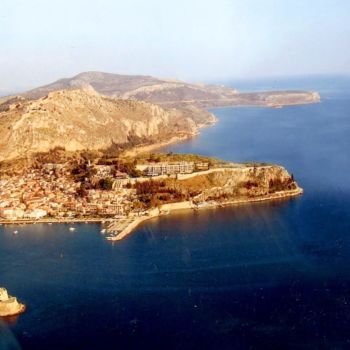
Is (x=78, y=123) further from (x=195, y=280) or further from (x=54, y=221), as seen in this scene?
(x=195, y=280)

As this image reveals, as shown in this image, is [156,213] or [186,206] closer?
[156,213]

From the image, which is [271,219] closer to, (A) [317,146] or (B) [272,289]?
(B) [272,289]

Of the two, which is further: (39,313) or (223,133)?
(223,133)

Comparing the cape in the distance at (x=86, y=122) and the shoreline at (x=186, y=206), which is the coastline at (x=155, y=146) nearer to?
the cape in the distance at (x=86, y=122)

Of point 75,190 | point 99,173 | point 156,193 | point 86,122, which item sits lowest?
point 156,193

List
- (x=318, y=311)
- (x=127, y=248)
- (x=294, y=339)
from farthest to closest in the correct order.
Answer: (x=127, y=248)
(x=318, y=311)
(x=294, y=339)

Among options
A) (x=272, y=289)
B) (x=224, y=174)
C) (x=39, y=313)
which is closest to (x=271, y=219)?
(x=224, y=174)

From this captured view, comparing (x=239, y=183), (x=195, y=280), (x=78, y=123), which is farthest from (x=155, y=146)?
(x=195, y=280)
